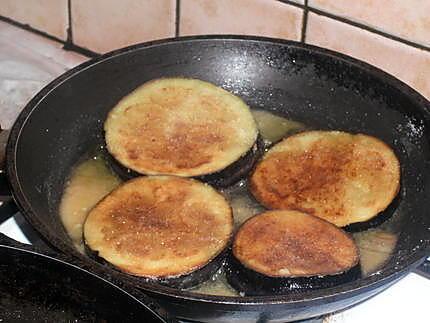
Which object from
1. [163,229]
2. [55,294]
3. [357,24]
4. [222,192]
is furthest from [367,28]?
[55,294]

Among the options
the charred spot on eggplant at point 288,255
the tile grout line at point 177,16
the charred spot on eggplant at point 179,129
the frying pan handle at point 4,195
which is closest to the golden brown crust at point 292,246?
the charred spot on eggplant at point 288,255

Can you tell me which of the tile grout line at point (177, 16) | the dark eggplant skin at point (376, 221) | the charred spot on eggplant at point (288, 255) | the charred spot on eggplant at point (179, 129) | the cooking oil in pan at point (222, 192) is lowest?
the cooking oil in pan at point (222, 192)

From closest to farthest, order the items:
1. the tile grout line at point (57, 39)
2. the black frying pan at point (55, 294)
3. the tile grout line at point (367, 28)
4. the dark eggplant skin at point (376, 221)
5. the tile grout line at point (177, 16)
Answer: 1. the black frying pan at point (55, 294)
2. the dark eggplant skin at point (376, 221)
3. the tile grout line at point (367, 28)
4. the tile grout line at point (177, 16)
5. the tile grout line at point (57, 39)

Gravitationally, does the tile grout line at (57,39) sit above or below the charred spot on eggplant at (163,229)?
below

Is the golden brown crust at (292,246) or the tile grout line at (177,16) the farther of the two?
the tile grout line at (177,16)

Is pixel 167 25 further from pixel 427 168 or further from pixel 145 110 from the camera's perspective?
pixel 427 168

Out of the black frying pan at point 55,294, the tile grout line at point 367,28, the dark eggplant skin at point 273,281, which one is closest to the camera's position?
the black frying pan at point 55,294

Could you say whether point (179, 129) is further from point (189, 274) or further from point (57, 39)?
point (57, 39)

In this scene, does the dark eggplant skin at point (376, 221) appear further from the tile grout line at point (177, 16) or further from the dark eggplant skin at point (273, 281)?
the tile grout line at point (177, 16)
